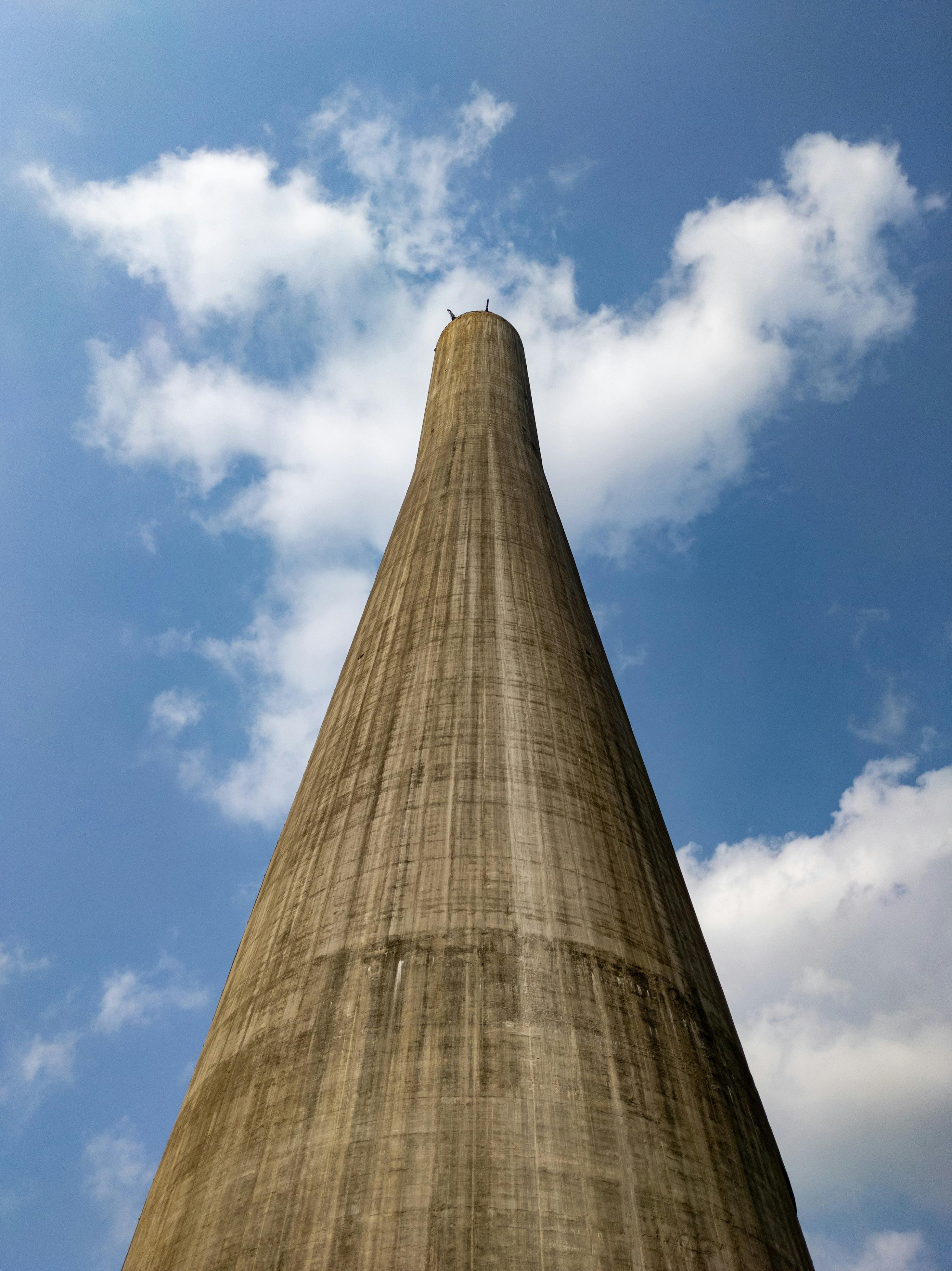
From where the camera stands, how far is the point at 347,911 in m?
11.9

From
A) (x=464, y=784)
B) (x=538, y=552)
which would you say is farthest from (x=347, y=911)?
(x=538, y=552)

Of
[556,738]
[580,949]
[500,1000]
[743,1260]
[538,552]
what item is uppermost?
[538,552]

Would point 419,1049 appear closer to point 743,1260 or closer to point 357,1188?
point 357,1188

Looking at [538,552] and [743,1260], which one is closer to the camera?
[743,1260]

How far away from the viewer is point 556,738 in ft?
46.4

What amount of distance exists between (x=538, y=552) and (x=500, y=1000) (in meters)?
10.0

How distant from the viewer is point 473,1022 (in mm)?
10180

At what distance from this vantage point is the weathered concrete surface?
895cm

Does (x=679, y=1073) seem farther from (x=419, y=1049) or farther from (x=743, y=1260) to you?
(x=419, y=1049)

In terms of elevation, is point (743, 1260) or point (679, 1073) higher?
point (679, 1073)

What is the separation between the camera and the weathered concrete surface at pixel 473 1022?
895cm

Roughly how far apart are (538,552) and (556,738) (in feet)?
18.0

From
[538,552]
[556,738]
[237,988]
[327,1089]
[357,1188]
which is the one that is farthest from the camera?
[538,552]

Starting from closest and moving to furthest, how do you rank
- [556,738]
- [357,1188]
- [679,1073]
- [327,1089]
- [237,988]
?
[357,1188] → [327,1089] → [679,1073] → [237,988] → [556,738]
